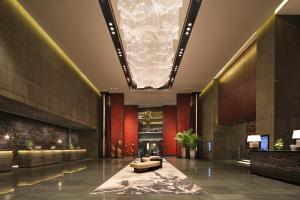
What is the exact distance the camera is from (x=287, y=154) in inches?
347

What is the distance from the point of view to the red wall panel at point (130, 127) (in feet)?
110

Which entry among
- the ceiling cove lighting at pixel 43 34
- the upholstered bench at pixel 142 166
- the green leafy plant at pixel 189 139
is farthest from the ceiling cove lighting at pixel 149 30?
the green leafy plant at pixel 189 139

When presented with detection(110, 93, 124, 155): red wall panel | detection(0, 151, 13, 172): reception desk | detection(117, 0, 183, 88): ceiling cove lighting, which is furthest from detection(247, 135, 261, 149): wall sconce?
detection(110, 93, 124, 155): red wall panel

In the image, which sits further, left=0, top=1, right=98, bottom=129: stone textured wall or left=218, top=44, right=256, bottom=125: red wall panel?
left=218, top=44, right=256, bottom=125: red wall panel

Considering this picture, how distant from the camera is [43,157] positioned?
51.3 ft

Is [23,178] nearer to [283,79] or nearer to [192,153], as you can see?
[283,79]

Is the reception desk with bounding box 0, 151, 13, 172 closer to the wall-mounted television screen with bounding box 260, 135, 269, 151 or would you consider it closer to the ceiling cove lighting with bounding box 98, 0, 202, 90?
the ceiling cove lighting with bounding box 98, 0, 202, 90

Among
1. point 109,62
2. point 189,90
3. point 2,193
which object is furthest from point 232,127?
point 2,193

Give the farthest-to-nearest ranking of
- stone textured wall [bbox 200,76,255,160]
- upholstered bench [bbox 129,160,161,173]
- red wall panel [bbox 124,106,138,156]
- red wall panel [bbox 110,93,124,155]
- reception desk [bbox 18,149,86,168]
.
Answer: red wall panel [bbox 124,106,138,156], red wall panel [bbox 110,93,124,155], stone textured wall [bbox 200,76,255,160], reception desk [bbox 18,149,86,168], upholstered bench [bbox 129,160,161,173]

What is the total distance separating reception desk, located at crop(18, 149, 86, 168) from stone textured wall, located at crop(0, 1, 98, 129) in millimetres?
1862

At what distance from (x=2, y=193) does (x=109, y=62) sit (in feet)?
36.5

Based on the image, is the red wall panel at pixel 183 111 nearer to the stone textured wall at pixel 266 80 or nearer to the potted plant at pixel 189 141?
the potted plant at pixel 189 141

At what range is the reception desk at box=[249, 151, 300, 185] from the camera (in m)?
8.38

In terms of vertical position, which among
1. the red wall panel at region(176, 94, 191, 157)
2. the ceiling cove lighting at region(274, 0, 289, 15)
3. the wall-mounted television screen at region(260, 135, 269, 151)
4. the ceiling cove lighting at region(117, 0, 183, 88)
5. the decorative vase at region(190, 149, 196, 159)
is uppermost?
the ceiling cove lighting at region(274, 0, 289, 15)
